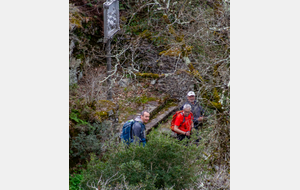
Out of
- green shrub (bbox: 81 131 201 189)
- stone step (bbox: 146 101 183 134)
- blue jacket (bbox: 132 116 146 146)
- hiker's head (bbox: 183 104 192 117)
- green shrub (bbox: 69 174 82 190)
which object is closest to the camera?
green shrub (bbox: 81 131 201 189)

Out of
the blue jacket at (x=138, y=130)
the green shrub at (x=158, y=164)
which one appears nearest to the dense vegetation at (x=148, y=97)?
the green shrub at (x=158, y=164)

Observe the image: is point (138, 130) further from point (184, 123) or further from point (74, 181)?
point (74, 181)

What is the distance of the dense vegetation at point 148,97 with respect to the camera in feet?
8.50

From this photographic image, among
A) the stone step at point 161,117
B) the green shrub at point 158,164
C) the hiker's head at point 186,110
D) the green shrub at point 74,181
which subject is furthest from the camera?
the stone step at point 161,117

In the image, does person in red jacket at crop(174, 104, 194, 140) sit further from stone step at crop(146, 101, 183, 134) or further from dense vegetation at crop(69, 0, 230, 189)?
stone step at crop(146, 101, 183, 134)

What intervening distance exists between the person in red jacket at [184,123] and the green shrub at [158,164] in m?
1.26

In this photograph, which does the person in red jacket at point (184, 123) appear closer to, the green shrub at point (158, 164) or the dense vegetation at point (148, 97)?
the dense vegetation at point (148, 97)

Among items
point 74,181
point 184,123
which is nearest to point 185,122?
point 184,123

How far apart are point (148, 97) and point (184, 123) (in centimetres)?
278

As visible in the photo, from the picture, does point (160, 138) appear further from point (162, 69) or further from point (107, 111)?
point (162, 69)

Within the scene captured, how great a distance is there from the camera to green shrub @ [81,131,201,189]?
8.21 ft

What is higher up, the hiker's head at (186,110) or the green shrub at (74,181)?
the hiker's head at (186,110)

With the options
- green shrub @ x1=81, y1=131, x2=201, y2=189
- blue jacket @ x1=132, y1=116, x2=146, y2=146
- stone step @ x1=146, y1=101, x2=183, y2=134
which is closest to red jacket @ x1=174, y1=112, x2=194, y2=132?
blue jacket @ x1=132, y1=116, x2=146, y2=146

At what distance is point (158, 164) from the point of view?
261 cm
